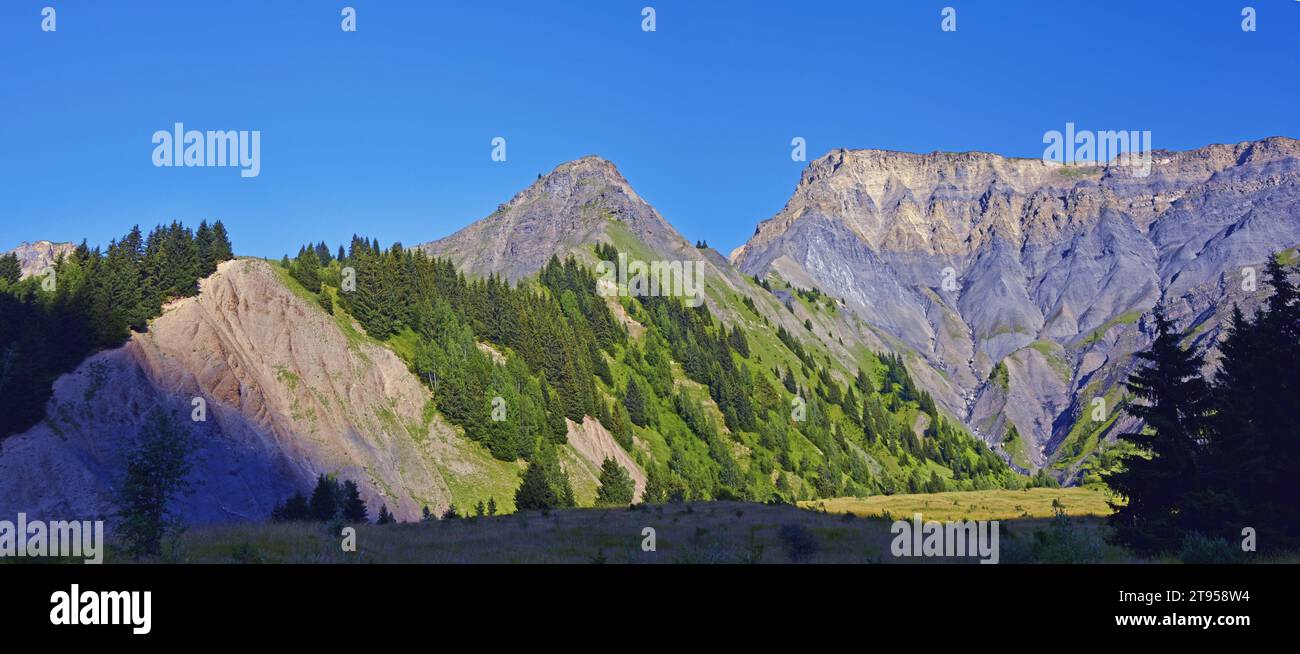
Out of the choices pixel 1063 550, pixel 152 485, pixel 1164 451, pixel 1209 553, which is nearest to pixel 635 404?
pixel 1164 451

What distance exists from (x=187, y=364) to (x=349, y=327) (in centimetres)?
2177

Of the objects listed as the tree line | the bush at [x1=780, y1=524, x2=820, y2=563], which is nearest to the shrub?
the bush at [x1=780, y1=524, x2=820, y2=563]

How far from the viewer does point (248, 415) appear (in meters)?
76.8

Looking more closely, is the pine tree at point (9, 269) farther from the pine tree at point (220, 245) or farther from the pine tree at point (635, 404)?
the pine tree at point (635, 404)

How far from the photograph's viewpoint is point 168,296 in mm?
81688

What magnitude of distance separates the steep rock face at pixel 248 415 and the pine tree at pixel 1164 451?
5650 centimetres

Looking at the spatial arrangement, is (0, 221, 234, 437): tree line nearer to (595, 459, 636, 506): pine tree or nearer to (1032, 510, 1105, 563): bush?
(595, 459, 636, 506): pine tree

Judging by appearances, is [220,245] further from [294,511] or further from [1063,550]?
[1063,550]

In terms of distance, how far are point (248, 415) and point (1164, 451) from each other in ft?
242

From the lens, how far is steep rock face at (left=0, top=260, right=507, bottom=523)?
201 feet

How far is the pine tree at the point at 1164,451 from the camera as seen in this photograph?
3316 cm

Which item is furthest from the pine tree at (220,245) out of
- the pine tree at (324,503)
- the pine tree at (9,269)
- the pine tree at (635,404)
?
the pine tree at (635,404)
